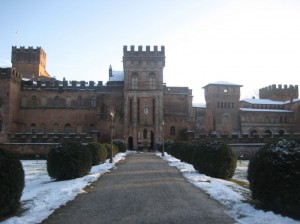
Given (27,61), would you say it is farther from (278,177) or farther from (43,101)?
(278,177)

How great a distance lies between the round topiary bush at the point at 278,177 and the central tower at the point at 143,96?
45.4m

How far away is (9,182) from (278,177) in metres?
6.29

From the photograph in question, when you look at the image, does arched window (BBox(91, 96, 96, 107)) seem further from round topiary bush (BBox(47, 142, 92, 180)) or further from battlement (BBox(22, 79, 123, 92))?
round topiary bush (BBox(47, 142, 92, 180))

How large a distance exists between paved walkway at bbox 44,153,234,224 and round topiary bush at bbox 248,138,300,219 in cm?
114

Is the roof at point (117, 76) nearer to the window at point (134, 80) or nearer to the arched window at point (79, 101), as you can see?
the window at point (134, 80)

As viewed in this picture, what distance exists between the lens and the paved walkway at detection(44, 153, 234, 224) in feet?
27.3

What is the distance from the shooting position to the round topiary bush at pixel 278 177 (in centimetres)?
841

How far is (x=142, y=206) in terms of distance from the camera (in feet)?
31.7

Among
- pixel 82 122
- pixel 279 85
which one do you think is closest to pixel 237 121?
pixel 279 85

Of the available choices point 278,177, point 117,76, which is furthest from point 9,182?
point 117,76

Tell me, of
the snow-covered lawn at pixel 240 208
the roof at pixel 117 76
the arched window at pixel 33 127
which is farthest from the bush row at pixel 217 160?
the roof at pixel 117 76

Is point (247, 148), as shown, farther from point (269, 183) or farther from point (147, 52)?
point (269, 183)

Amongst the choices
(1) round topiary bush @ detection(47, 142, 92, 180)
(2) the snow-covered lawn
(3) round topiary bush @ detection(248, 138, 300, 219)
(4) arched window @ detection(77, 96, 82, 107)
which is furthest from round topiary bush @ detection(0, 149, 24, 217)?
(4) arched window @ detection(77, 96, 82, 107)

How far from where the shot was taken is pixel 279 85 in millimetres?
81938
